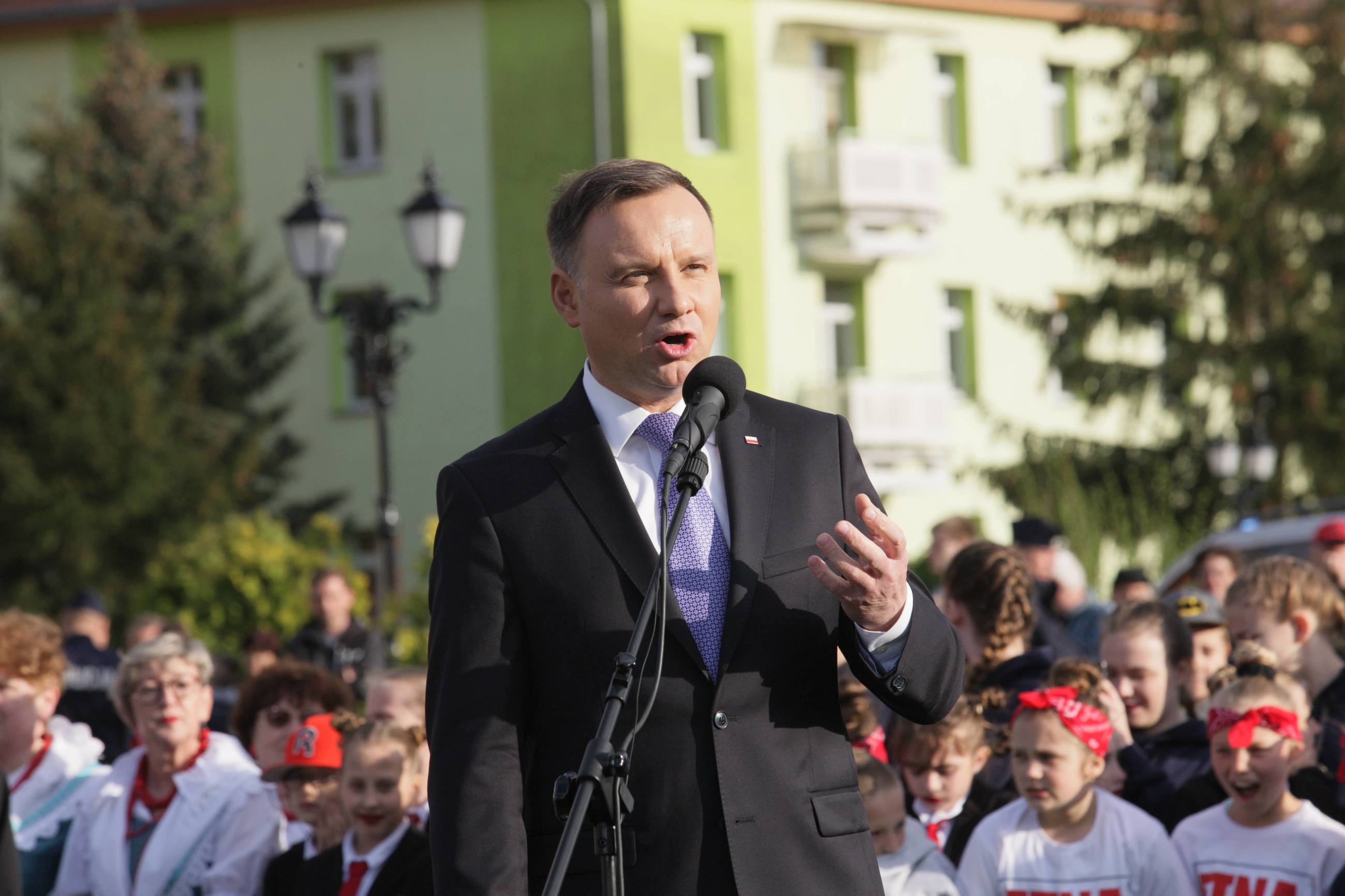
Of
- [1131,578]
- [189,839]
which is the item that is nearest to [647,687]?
[189,839]

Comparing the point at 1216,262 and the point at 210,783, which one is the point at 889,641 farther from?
the point at 1216,262

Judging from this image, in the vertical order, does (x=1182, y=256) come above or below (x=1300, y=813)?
above

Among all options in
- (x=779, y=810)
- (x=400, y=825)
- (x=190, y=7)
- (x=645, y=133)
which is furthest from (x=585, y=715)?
(x=190, y=7)

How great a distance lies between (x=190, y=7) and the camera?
30.3 m

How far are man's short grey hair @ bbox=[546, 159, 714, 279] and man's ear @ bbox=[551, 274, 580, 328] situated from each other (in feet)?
0.05

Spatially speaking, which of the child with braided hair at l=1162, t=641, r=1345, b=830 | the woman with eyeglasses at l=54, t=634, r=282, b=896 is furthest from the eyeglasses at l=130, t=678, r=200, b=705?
the child with braided hair at l=1162, t=641, r=1345, b=830

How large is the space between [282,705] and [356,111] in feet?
75.7

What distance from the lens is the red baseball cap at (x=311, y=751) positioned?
700 centimetres

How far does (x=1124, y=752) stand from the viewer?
6.68 metres

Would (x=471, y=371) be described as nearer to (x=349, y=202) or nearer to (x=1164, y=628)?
(x=349, y=202)

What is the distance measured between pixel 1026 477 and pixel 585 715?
81.9 feet

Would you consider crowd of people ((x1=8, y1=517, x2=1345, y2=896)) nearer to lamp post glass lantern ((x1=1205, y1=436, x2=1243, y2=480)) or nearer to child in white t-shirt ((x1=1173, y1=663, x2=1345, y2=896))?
child in white t-shirt ((x1=1173, y1=663, x2=1345, y2=896))

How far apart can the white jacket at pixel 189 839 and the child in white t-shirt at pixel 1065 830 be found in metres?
2.45

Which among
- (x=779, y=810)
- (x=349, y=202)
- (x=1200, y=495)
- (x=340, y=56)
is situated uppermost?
(x=340, y=56)
